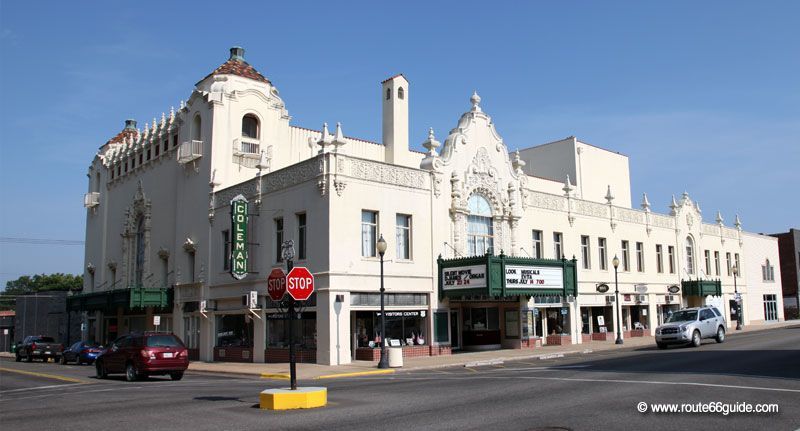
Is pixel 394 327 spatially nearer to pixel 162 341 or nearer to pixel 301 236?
pixel 301 236

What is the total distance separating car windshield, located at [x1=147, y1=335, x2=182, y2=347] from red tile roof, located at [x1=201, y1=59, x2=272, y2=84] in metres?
19.1

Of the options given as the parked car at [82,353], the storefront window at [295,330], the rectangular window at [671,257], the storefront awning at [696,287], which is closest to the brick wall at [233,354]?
the storefront window at [295,330]

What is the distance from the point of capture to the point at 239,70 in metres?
39.2

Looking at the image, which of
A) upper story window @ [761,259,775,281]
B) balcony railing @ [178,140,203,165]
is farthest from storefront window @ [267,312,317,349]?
upper story window @ [761,259,775,281]

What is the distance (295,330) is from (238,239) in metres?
5.30

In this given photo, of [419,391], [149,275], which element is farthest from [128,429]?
[149,275]

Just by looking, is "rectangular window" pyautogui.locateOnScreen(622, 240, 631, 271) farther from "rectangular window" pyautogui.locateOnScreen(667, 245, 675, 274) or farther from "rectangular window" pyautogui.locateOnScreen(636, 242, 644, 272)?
"rectangular window" pyautogui.locateOnScreen(667, 245, 675, 274)

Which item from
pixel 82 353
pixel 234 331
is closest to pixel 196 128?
pixel 234 331

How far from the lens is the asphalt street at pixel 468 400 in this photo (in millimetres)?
11352

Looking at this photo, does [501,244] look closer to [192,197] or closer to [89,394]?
[192,197]

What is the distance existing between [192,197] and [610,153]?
1337 inches

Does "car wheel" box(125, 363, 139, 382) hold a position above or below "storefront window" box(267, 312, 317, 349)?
below

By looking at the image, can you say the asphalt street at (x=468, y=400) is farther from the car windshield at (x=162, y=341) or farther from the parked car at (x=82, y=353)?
the parked car at (x=82, y=353)

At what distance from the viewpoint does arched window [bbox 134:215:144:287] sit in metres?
44.3
